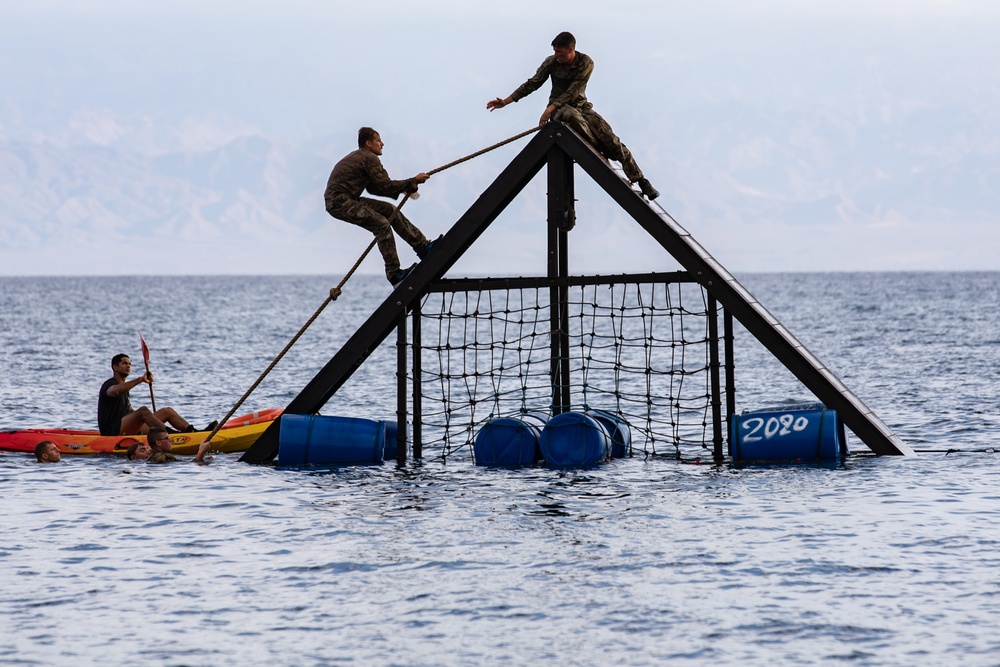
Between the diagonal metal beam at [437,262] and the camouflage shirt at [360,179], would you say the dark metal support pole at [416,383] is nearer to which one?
the diagonal metal beam at [437,262]

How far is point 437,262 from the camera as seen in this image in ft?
58.0

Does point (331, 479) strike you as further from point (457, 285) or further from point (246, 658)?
point (246, 658)

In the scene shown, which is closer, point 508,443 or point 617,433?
point 508,443

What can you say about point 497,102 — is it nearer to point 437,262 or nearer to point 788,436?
point 437,262

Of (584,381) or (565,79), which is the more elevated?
(565,79)

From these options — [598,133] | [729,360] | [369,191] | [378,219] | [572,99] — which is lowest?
[729,360]

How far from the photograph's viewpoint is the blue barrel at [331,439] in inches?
720

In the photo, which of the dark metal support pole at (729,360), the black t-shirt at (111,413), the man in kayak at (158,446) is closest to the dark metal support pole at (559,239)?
the dark metal support pole at (729,360)

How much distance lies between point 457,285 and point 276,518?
15.0ft

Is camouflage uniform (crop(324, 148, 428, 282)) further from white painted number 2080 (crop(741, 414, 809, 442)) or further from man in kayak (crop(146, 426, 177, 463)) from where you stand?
white painted number 2080 (crop(741, 414, 809, 442))

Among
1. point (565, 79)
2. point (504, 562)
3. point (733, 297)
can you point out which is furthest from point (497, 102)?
point (504, 562)

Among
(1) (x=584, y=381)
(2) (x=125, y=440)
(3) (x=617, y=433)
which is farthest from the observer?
(1) (x=584, y=381)

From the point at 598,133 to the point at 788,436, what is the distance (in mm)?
4859

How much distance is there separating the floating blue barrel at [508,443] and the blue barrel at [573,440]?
0.26 m
